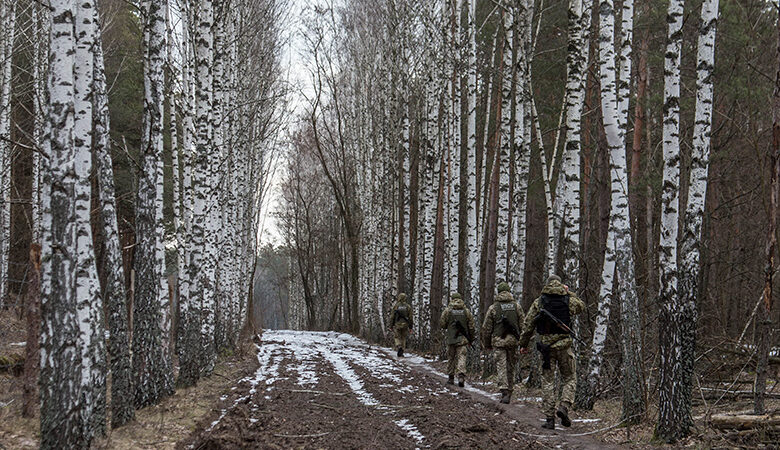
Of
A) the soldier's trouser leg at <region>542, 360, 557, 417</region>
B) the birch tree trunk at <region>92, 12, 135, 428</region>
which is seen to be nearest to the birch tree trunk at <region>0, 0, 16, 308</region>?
the birch tree trunk at <region>92, 12, 135, 428</region>

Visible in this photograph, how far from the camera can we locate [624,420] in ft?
27.1

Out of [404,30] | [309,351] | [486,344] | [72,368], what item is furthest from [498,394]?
[404,30]

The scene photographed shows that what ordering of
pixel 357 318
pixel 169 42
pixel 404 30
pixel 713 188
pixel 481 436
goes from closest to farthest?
pixel 481 436, pixel 169 42, pixel 713 188, pixel 404 30, pixel 357 318

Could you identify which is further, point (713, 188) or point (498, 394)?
A: point (713, 188)

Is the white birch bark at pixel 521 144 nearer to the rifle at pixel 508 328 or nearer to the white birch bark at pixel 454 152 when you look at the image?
the white birch bark at pixel 454 152

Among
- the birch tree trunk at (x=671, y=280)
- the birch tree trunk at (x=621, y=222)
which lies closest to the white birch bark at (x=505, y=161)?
the birch tree trunk at (x=621, y=222)

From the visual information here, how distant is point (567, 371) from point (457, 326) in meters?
4.64

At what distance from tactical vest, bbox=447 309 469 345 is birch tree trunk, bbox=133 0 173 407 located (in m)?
6.12

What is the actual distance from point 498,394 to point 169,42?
10049 mm

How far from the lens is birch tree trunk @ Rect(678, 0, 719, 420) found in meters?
7.07

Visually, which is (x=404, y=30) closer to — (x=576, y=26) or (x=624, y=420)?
(x=576, y=26)

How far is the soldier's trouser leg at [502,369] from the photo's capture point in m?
11.1

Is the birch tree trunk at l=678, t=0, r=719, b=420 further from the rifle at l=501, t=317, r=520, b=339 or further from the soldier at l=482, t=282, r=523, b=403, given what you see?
the rifle at l=501, t=317, r=520, b=339

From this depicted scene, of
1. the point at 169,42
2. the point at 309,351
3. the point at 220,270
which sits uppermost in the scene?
the point at 169,42
